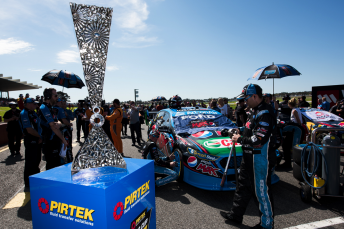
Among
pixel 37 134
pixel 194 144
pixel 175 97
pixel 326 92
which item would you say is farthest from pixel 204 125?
pixel 326 92

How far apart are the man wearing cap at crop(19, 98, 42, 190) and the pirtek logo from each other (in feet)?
9.50

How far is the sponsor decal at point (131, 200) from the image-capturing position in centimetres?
150

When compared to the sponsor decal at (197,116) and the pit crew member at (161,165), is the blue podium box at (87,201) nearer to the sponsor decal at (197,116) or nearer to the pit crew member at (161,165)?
the pit crew member at (161,165)

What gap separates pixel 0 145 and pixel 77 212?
10226 millimetres

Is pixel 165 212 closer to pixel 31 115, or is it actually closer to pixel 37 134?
pixel 37 134

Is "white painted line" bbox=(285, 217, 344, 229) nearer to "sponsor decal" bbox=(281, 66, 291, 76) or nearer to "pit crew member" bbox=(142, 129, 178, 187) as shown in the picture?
"pit crew member" bbox=(142, 129, 178, 187)

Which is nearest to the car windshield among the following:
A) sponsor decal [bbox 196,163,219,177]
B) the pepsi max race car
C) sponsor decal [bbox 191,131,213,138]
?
the pepsi max race car

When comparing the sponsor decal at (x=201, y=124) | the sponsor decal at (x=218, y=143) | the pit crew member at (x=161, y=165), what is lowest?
the pit crew member at (x=161, y=165)

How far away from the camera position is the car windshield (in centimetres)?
485

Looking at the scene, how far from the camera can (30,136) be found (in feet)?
13.3

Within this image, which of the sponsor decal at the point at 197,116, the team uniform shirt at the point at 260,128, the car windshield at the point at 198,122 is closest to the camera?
the team uniform shirt at the point at 260,128

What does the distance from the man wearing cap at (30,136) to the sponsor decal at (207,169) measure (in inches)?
121

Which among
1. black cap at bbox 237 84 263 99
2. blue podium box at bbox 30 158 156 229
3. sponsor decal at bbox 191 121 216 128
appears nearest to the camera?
blue podium box at bbox 30 158 156 229

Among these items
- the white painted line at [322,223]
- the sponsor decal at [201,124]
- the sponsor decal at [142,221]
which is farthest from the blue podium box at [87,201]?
the sponsor decal at [201,124]
